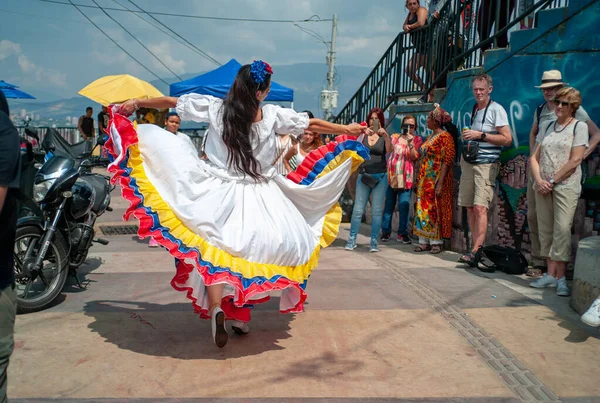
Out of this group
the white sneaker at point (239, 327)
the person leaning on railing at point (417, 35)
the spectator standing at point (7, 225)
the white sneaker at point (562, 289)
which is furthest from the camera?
the person leaning on railing at point (417, 35)

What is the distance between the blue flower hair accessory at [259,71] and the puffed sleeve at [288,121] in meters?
0.30

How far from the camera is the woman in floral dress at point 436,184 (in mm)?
8328

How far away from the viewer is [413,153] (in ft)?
29.7

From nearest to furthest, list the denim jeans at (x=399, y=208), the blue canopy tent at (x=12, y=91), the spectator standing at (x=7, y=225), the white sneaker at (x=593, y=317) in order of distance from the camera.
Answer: the spectator standing at (x=7, y=225) → the white sneaker at (x=593, y=317) → the denim jeans at (x=399, y=208) → the blue canopy tent at (x=12, y=91)

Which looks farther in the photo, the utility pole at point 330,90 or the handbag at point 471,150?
the utility pole at point 330,90

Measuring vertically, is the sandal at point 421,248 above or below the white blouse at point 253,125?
below

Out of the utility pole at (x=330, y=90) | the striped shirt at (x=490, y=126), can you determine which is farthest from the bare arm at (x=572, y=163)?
the utility pole at (x=330, y=90)

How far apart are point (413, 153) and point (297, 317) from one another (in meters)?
4.47

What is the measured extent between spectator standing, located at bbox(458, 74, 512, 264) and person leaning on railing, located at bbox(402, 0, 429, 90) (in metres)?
4.03

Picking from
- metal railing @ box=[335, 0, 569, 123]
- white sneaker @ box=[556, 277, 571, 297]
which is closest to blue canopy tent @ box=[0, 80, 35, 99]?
metal railing @ box=[335, 0, 569, 123]

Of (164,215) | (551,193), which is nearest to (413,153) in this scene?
(551,193)

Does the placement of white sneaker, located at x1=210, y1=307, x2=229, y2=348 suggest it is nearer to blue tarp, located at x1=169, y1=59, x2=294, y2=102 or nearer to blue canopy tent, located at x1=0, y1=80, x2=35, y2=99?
blue tarp, located at x1=169, y1=59, x2=294, y2=102

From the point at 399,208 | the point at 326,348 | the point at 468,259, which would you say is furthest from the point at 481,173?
the point at 326,348

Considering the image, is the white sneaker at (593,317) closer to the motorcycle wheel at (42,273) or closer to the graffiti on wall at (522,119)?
the graffiti on wall at (522,119)
